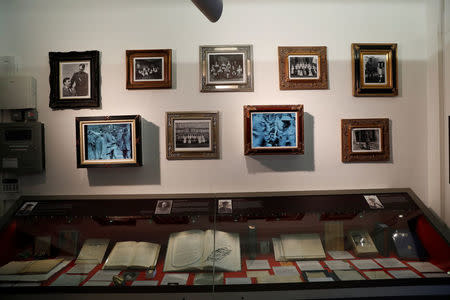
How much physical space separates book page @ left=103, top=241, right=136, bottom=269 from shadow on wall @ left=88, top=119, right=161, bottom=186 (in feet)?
1.94

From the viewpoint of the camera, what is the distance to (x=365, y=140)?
2277 millimetres

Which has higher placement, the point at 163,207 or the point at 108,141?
the point at 108,141

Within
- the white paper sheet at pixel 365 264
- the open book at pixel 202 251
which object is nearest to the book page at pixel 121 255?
the open book at pixel 202 251

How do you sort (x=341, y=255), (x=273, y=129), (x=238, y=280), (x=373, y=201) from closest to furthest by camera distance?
1. (x=238, y=280)
2. (x=341, y=255)
3. (x=373, y=201)
4. (x=273, y=129)

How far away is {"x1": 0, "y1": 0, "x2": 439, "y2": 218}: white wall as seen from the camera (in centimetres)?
229

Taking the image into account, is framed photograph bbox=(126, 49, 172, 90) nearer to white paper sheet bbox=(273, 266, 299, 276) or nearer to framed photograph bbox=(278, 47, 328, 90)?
framed photograph bbox=(278, 47, 328, 90)

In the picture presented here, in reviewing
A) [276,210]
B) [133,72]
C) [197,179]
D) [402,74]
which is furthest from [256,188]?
[402,74]

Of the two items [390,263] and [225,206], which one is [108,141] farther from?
[390,263]

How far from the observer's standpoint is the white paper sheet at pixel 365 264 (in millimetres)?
1698

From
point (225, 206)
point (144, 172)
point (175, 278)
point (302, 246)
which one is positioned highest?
point (144, 172)

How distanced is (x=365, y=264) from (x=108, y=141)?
2319mm

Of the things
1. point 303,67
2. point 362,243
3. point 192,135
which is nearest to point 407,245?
point 362,243

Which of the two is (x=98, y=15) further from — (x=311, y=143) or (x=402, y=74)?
(x=402, y=74)

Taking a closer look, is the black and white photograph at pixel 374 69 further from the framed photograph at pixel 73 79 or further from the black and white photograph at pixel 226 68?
the framed photograph at pixel 73 79
